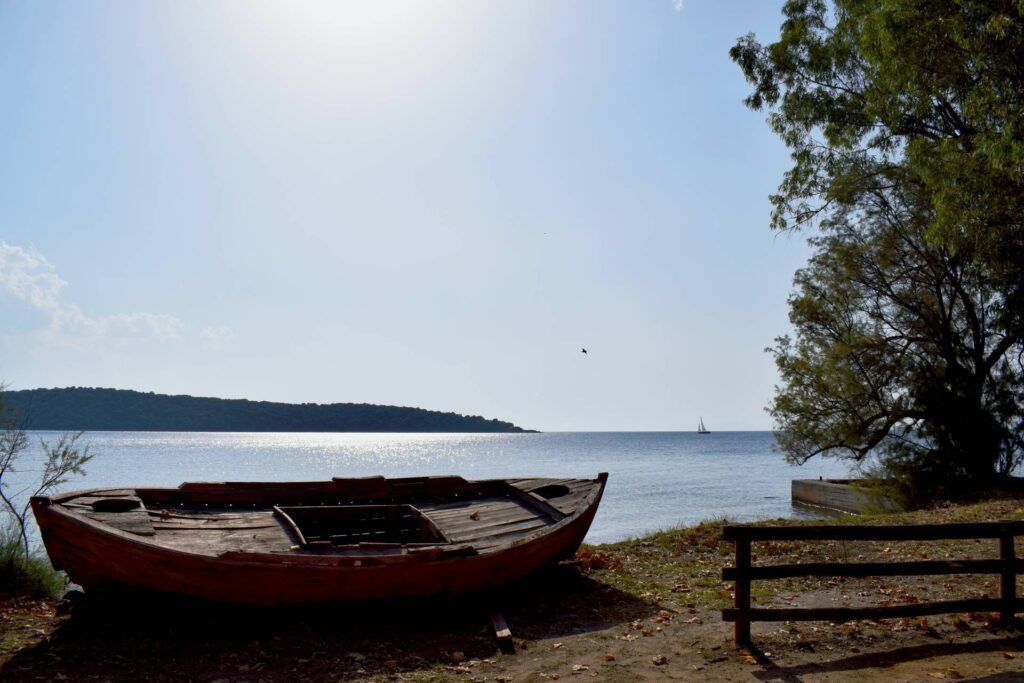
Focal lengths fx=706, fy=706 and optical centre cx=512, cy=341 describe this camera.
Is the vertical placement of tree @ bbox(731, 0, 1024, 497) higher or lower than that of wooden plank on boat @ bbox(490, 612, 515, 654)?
higher

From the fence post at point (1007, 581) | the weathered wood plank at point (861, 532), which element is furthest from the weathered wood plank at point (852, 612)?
the weathered wood plank at point (861, 532)

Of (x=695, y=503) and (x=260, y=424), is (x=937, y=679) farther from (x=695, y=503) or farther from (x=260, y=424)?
(x=260, y=424)

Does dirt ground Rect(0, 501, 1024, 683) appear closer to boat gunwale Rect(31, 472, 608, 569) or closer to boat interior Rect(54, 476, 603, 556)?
boat gunwale Rect(31, 472, 608, 569)

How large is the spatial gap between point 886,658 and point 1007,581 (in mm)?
1925

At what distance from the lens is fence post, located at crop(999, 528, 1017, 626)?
7359 mm

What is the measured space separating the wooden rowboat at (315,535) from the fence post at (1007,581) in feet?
17.4

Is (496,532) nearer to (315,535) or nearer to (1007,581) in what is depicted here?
(315,535)

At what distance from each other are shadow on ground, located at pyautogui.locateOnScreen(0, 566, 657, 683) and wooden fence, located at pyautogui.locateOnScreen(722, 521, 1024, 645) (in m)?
2.12

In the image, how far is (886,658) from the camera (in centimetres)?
660

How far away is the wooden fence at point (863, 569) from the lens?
699cm

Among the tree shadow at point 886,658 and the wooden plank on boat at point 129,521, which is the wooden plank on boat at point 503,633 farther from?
the wooden plank on boat at point 129,521

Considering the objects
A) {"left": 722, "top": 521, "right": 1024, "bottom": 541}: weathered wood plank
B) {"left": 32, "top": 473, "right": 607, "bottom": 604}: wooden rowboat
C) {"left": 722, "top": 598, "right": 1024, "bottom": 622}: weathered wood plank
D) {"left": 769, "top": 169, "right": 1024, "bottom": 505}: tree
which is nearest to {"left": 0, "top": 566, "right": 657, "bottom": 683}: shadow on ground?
{"left": 32, "top": 473, "right": 607, "bottom": 604}: wooden rowboat

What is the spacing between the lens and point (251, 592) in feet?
26.3

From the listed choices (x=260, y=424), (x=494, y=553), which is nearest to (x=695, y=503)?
(x=494, y=553)
